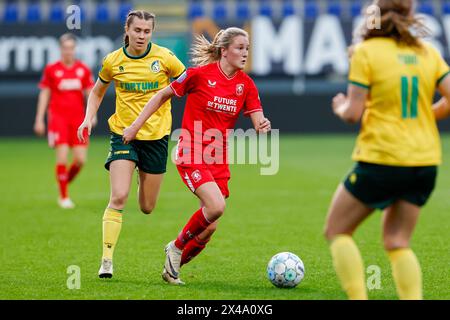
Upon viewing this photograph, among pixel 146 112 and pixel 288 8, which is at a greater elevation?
pixel 288 8

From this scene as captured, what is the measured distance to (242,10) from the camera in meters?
27.5

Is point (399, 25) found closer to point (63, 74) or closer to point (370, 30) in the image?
point (370, 30)

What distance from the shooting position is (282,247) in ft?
29.6

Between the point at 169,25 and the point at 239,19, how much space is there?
209cm

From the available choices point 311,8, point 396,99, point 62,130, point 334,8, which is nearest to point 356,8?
point 334,8

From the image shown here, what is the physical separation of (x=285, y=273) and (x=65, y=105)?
7006 mm

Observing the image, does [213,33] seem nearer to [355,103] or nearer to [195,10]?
[195,10]

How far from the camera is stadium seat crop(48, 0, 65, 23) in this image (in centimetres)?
2647

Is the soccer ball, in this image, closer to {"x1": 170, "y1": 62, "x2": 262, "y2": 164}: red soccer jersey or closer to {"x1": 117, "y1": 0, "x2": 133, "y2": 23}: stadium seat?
{"x1": 170, "y1": 62, "x2": 262, "y2": 164}: red soccer jersey

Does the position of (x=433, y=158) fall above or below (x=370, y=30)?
below

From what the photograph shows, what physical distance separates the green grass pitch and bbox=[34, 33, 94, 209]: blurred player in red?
0.58 metres

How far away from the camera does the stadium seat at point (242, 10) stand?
27.1 metres

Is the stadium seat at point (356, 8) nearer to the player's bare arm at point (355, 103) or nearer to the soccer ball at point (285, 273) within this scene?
the soccer ball at point (285, 273)
